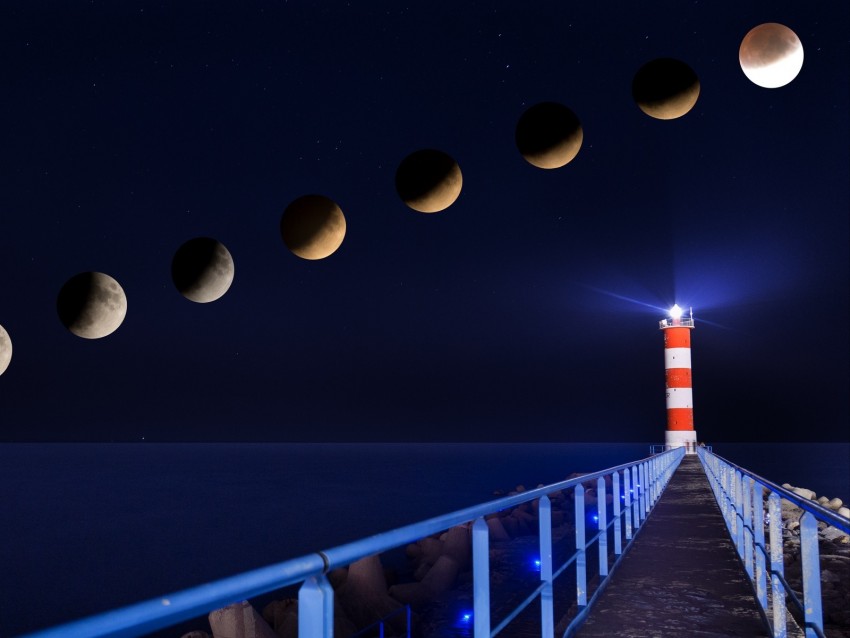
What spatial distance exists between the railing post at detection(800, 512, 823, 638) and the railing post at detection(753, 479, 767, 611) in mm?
2007

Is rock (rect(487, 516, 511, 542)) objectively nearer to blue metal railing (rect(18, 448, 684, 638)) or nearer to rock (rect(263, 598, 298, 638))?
rock (rect(263, 598, 298, 638))

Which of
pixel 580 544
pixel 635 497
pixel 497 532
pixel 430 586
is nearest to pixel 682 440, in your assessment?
pixel 497 532

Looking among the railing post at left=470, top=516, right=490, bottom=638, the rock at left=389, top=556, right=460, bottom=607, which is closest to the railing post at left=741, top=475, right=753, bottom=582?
the railing post at left=470, top=516, right=490, bottom=638

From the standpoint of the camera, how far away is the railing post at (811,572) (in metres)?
3.01

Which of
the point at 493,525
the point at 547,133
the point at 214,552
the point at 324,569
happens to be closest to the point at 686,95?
the point at 547,133

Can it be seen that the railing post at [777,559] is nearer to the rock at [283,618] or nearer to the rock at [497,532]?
the rock at [283,618]

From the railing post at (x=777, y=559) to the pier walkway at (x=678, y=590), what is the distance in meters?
0.74

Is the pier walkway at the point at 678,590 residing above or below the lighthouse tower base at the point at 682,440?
below

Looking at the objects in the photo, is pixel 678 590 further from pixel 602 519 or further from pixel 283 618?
pixel 283 618

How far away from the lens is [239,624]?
8.58m

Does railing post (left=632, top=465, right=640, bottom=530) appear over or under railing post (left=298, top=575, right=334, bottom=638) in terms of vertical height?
under

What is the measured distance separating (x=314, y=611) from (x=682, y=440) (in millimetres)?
31295

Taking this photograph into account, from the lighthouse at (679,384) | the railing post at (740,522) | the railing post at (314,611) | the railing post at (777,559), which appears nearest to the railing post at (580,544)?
the railing post at (777,559)

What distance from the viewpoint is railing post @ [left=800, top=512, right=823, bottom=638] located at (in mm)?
3006
